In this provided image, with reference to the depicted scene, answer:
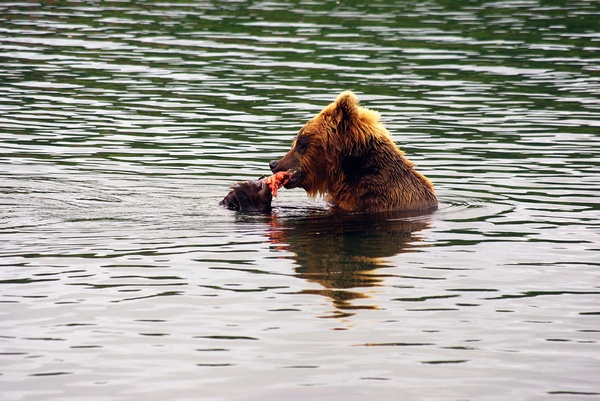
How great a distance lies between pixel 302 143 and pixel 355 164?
624 millimetres

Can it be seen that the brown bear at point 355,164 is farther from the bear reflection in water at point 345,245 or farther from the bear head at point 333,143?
the bear reflection in water at point 345,245

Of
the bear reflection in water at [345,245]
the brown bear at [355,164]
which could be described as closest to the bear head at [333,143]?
the brown bear at [355,164]

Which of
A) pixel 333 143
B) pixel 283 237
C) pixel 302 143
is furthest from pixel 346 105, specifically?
pixel 283 237

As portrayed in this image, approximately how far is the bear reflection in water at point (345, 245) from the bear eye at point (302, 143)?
0.73 m

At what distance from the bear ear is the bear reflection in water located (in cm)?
109

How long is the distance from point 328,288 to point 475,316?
4.23ft

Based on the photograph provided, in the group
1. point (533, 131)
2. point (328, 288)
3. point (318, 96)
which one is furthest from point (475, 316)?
point (318, 96)

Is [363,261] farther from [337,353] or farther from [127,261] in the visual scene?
[337,353]

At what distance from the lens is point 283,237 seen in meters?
11.4

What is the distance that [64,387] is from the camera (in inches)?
277

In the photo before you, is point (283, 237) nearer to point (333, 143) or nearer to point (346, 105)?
point (333, 143)

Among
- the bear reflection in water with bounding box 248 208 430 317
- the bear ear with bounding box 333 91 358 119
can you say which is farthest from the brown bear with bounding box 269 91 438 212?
the bear reflection in water with bounding box 248 208 430 317

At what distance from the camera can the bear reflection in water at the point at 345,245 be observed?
9398mm

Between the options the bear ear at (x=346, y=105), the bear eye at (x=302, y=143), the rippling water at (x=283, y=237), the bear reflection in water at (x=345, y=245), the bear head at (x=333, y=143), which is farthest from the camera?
the bear eye at (x=302, y=143)
